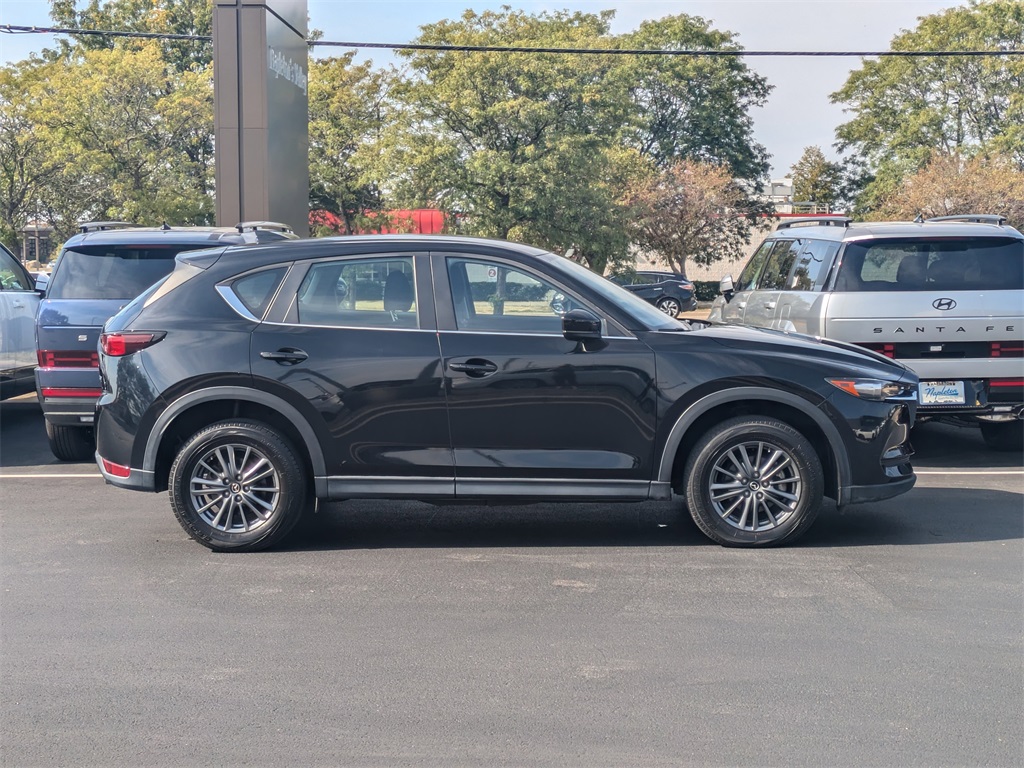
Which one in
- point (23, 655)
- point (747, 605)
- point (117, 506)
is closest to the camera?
point (23, 655)

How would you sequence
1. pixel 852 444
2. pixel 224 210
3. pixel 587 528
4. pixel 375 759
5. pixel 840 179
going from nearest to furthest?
pixel 375 759 < pixel 852 444 < pixel 587 528 < pixel 224 210 < pixel 840 179

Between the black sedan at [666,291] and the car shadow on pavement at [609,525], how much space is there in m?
26.5

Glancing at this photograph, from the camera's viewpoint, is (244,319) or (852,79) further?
(852,79)

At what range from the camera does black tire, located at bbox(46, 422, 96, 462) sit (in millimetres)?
9383

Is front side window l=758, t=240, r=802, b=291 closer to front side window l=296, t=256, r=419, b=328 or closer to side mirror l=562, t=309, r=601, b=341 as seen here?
side mirror l=562, t=309, r=601, b=341

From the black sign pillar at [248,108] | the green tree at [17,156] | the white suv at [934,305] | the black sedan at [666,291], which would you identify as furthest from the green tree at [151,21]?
the white suv at [934,305]

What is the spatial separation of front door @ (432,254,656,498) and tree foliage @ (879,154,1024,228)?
120 feet

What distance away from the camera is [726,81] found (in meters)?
57.2

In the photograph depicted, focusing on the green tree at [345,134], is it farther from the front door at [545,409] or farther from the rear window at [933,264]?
the front door at [545,409]

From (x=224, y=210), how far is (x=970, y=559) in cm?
1046

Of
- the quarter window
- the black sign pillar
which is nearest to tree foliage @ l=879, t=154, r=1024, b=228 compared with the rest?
the black sign pillar

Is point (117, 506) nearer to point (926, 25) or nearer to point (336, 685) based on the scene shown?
point (336, 685)

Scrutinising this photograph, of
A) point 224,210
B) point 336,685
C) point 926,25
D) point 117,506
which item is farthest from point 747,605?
point 926,25

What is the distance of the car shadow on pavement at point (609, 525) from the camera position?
21.8ft
